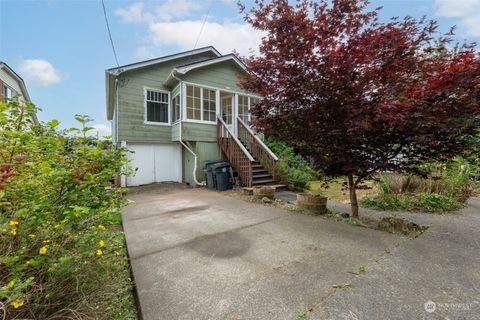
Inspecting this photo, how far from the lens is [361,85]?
337cm

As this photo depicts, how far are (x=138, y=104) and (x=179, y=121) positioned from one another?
195 centimetres

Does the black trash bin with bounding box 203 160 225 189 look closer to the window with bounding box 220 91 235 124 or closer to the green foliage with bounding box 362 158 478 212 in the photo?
the window with bounding box 220 91 235 124

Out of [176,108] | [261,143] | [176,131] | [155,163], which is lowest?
[155,163]

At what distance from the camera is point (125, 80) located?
884cm

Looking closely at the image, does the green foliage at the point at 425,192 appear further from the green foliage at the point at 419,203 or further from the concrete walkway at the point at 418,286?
the concrete walkway at the point at 418,286

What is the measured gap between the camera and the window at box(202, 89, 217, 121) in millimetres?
9648

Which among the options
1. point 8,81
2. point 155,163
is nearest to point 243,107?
point 155,163

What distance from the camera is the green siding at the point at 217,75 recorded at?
9212 millimetres

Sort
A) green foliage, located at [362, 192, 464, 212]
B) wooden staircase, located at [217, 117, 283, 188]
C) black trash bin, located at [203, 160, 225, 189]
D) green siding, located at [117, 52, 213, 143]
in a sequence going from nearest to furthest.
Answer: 1. green foliage, located at [362, 192, 464, 212]
2. wooden staircase, located at [217, 117, 283, 188]
3. black trash bin, located at [203, 160, 225, 189]
4. green siding, located at [117, 52, 213, 143]

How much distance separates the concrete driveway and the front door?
20.6ft

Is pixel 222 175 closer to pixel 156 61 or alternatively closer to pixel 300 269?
pixel 300 269

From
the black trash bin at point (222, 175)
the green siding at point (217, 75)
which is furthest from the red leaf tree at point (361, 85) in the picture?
the green siding at point (217, 75)

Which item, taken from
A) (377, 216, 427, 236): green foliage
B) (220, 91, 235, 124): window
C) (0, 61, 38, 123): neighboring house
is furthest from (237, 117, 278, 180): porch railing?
(0, 61, 38, 123): neighboring house

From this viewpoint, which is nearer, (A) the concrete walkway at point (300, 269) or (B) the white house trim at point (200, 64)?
(A) the concrete walkway at point (300, 269)
